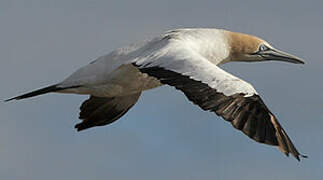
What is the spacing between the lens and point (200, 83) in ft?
44.6

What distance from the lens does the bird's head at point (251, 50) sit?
1656 centimetres

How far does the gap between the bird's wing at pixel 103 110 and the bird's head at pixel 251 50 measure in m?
1.50

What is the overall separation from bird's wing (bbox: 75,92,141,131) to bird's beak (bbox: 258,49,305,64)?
6.08ft

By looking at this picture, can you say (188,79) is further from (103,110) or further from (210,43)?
(103,110)

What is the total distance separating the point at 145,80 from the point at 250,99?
7.29 feet

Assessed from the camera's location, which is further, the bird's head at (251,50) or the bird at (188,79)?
the bird's head at (251,50)

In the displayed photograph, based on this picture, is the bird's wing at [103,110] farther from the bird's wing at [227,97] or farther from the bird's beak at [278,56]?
the bird's wing at [227,97]

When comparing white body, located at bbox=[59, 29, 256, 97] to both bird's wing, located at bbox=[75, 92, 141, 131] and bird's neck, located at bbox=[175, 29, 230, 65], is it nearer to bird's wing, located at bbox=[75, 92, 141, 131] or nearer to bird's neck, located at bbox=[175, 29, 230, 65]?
bird's neck, located at bbox=[175, 29, 230, 65]

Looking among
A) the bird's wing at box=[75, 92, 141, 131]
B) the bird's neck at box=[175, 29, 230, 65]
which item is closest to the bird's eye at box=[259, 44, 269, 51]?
the bird's neck at box=[175, 29, 230, 65]

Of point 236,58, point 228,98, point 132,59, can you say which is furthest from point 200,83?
point 236,58

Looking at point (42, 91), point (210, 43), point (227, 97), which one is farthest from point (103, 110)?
point (227, 97)

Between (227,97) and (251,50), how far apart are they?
3.62 m

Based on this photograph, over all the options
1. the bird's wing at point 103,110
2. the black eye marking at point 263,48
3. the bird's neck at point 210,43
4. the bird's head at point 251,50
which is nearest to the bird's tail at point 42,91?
the bird's wing at point 103,110

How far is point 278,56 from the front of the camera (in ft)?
57.0
